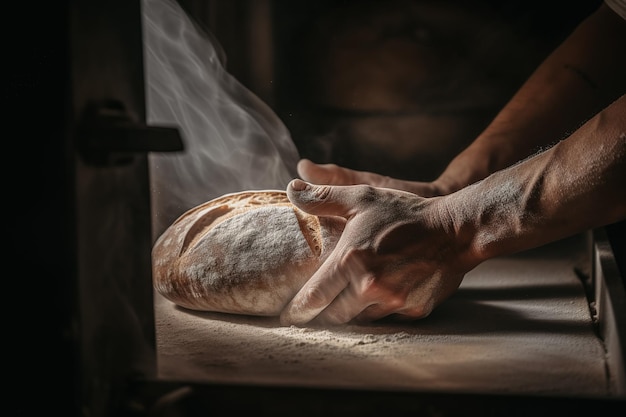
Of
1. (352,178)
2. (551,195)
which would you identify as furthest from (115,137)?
(551,195)

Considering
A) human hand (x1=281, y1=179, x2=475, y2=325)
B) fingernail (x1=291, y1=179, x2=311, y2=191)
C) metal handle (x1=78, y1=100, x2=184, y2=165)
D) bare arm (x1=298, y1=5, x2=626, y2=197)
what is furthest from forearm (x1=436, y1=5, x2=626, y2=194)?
metal handle (x1=78, y1=100, x2=184, y2=165)

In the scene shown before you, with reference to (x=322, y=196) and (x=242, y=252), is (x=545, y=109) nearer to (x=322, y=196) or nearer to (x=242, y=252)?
(x=322, y=196)

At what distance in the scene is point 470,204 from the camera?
1.01m

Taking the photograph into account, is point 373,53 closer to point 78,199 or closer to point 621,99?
point 621,99

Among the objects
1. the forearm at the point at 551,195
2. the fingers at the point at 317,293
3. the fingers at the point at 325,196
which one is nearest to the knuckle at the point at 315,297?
the fingers at the point at 317,293

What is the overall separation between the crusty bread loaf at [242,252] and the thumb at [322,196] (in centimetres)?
5

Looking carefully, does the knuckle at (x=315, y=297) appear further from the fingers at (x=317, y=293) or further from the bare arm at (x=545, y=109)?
the bare arm at (x=545, y=109)

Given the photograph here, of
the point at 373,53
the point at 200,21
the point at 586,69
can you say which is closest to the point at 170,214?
the point at 200,21

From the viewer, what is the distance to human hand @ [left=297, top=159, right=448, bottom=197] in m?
1.12

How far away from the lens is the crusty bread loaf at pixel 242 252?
1.12 meters

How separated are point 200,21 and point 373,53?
0.40 m

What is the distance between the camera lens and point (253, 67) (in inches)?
41.7

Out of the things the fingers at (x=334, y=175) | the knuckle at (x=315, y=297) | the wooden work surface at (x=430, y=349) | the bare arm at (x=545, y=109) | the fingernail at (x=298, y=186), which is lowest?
the wooden work surface at (x=430, y=349)

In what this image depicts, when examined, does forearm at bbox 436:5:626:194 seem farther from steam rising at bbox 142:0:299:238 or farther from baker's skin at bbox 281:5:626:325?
steam rising at bbox 142:0:299:238
